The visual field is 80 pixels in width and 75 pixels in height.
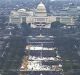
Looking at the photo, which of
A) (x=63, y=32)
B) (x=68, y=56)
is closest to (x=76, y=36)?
(x=63, y=32)

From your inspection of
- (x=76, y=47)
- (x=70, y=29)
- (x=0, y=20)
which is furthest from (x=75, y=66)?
(x=0, y=20)

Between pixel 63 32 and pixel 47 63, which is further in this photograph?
pixel 63 32

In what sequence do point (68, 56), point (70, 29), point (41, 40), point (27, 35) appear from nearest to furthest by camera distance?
point (68, 56), point (41, 40), point (27, 35), point (70, 29)

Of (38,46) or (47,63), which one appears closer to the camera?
(47,63)

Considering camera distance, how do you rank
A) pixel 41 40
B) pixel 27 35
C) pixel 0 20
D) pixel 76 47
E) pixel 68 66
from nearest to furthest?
pixel 68 66
pixel 76 47
pixel 41 40
pixel 27 35
pixel 0 20

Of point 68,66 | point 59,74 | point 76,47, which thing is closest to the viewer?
point 59,74

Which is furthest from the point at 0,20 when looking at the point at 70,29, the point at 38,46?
the point at 38,46

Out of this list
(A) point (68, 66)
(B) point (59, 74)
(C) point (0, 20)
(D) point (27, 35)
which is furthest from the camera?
(C) point (0, 20)

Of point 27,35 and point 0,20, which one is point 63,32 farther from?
point 0,20

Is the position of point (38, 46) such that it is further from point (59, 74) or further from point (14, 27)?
point (14, 27)
